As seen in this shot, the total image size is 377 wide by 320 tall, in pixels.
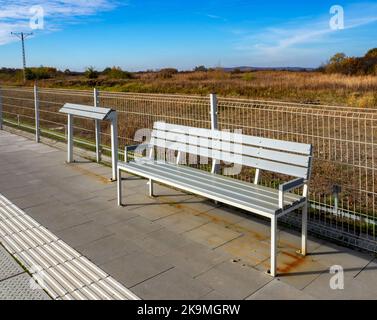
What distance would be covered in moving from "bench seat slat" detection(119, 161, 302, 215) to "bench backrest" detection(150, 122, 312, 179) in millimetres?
265

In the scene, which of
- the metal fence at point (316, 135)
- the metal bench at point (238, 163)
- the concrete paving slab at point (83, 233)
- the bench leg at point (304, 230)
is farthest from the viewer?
the concrete paving slab at point (83, 233)

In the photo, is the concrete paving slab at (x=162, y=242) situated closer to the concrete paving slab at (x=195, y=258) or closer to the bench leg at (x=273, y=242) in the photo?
the concrete paving slab at (x=195, y=258)

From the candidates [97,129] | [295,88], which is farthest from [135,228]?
[295,88]

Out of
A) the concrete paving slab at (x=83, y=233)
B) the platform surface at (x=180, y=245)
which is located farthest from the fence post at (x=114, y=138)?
the concrete paving slab at (x=83, y=233)

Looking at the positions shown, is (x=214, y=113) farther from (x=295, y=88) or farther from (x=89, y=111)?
(x=295, y=88)

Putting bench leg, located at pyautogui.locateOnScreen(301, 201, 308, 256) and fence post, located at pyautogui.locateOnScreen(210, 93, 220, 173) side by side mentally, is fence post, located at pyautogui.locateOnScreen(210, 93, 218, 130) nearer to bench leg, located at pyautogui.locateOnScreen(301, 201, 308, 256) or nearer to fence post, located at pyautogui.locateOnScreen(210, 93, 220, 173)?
fence post, located at pyautogui.locateOnScreen(210, 93, 220, 173)

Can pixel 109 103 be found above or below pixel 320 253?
above

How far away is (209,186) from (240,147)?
63cm

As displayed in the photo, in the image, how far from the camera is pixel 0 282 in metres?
3.50

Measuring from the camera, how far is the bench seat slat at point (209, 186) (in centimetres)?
372

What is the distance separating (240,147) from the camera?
4602mm
